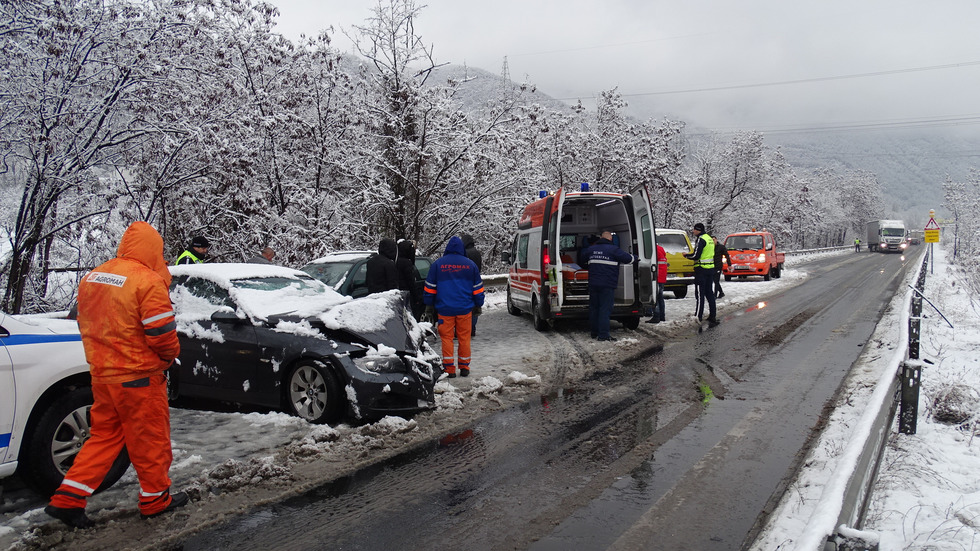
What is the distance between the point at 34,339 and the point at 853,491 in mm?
4788

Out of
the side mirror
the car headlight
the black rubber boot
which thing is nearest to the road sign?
the car headlight

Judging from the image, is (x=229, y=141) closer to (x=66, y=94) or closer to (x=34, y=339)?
(x=66, y=94)

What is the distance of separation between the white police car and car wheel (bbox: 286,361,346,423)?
1.71m

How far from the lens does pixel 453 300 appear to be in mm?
7996

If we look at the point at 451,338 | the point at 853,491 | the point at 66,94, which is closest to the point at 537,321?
the point at 451,338

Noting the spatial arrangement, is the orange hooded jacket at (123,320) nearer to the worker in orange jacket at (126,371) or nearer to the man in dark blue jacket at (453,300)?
the worker in orange jacket at (126,371)

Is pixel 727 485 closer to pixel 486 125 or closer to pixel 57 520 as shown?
pixel 57 520

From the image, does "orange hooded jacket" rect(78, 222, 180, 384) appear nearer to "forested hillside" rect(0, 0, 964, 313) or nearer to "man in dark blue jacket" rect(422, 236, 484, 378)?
"man in dark blue jacket" rect(422, 236, 484, 378)

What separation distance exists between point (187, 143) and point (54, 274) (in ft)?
12.7

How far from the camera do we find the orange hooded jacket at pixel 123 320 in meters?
3.70

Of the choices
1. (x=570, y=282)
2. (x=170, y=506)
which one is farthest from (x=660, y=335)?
(x=170, y=506)

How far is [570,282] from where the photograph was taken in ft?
38.0

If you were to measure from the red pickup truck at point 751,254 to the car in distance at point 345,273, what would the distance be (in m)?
17.7

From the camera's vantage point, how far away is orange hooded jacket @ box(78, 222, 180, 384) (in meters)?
3.70
